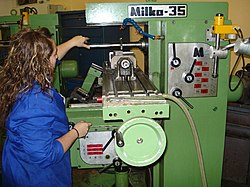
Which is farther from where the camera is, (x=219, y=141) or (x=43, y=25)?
(x=43, y=25)

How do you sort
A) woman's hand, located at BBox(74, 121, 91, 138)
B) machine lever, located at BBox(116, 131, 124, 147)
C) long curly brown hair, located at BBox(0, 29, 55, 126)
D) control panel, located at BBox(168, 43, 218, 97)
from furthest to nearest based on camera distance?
control panel, located at BBox(168, 43, 218, 97), woman's hand, located at BBox(74, 121, 91, 138), long curly brown hair, located at BBox(0, 29, 55, 126), machine lever, located at BBox(116, 131, 124, 147)

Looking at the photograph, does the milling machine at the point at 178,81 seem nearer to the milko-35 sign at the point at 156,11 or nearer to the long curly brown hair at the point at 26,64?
the milko-35 sign at the point at 156,11

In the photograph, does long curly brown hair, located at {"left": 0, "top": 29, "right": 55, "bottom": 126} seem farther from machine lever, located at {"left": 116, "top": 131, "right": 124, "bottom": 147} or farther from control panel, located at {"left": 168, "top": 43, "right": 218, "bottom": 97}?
control panel, located at {"left": 168, "top": 43, "right": 218, "bottom": 97}

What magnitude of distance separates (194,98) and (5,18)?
A: 4.88 ft

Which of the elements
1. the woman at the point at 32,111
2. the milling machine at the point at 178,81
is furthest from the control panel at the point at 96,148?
the woman at the point at 32,111

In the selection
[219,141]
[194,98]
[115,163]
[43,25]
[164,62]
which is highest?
[43,25]

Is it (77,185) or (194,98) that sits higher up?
(194,98)

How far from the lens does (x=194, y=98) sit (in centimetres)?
137

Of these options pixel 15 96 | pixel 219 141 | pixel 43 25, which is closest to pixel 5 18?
pixel 43 25

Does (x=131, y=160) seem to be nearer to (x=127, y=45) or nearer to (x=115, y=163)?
(x=115, y=163)

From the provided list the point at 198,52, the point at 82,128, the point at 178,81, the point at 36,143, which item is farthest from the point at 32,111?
the point at 198,52

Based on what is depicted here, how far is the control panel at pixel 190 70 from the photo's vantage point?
130 centimetres

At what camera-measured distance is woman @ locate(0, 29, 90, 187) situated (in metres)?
0.96

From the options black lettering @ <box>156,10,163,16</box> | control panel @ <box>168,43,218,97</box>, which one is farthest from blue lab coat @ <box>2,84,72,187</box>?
black lettering @ <box>156,10,163,16</box>
